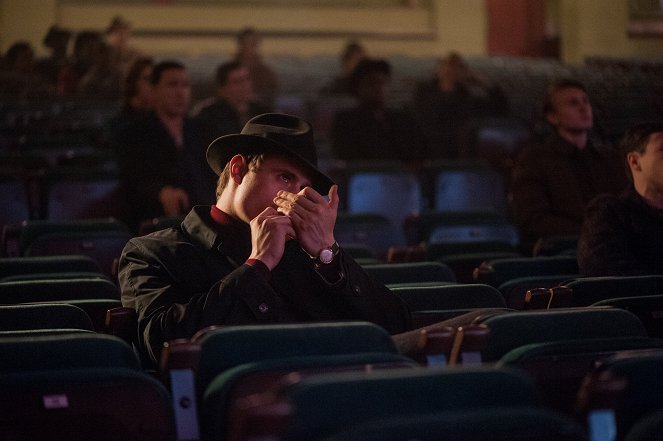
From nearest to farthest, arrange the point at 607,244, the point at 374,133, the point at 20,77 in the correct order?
the point at 607,244 → the point at 374,133 → the point at 20,77

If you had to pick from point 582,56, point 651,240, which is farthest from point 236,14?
point 651,240

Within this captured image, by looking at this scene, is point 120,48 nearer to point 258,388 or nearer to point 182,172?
point 182,172

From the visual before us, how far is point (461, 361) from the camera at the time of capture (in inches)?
84.4

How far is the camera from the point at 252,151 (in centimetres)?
287

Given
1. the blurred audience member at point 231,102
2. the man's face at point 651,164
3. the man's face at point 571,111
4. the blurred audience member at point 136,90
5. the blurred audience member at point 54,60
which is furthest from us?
the blurred audience member at point 54,60

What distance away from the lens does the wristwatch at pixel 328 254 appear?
275 centimetres

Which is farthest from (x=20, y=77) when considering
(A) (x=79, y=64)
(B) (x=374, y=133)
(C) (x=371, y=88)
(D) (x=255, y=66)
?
(B) (x=374, y=133)

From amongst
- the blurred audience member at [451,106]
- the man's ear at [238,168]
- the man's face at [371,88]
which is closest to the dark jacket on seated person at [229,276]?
the man's ear at [238,168]

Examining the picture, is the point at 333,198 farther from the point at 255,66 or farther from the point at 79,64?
the point at 255,66

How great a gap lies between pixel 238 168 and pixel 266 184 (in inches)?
3.3

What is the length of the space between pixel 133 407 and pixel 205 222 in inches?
35.1

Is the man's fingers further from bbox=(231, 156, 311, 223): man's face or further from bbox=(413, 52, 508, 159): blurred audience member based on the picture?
bbox=(413, 52, 508, 159): blurred audience member

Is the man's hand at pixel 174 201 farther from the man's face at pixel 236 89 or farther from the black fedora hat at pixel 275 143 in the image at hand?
the black fedora hat at pixel 275 143

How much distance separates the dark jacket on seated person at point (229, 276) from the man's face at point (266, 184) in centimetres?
5
